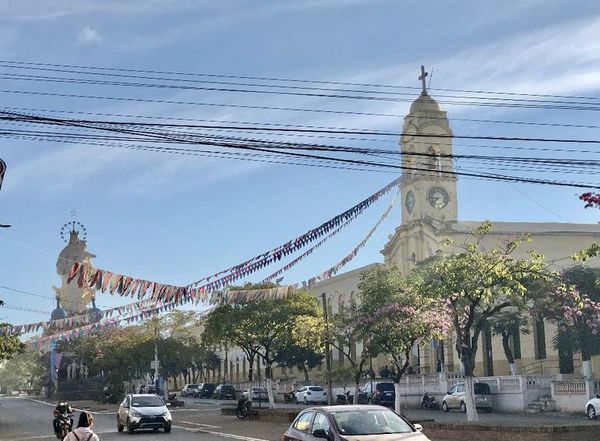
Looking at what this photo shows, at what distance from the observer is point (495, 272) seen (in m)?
25.6

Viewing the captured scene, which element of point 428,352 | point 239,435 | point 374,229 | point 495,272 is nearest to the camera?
point 495,272

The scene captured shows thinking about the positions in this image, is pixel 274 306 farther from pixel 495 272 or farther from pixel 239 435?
pixel 495 272

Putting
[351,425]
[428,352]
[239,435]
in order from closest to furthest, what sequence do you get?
[351,425], [239,435], [428,352]

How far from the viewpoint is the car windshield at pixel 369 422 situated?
13.3 meters

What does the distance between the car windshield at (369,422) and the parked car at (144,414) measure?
59.8 feet

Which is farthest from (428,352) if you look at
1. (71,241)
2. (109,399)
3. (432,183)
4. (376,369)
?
(71,241)

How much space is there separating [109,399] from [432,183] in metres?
33.8

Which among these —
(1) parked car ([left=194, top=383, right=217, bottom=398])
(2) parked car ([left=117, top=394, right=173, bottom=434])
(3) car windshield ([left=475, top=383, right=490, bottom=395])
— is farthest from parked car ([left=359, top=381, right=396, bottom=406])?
(1) parked car ([left=194, top=383, right=217, bottom=398])

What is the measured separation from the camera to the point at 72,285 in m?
118

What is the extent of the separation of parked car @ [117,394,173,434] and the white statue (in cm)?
8471

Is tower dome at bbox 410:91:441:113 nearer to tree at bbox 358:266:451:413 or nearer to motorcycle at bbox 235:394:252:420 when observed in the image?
tree at bbox 358:266:451:413

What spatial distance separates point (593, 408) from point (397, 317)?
8588mm

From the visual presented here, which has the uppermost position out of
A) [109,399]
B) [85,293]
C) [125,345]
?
[85,293]

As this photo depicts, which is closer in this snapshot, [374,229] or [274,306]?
[374,229]
